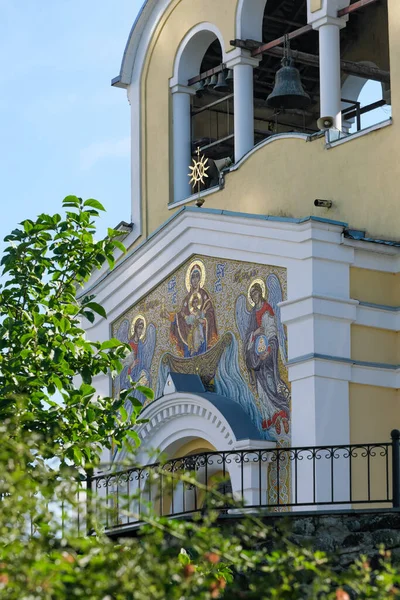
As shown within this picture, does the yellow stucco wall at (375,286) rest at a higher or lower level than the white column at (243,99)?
lower

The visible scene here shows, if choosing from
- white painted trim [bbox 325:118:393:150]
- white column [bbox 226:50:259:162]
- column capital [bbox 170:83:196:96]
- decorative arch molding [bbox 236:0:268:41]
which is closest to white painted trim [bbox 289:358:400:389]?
white painted trim [bbox 325:118:393:150]

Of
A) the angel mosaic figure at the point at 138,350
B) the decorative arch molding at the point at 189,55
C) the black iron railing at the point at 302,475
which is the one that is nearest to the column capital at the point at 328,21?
the decorative arch molding at the point at 189,55

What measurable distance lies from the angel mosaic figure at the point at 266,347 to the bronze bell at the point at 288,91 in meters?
3.10

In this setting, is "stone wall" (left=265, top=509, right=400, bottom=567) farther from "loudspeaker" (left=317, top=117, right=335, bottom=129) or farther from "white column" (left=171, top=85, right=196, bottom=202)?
"white column" (left=171, top=85, right=196, bottom=202)

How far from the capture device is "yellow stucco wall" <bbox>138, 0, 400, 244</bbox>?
16.1m

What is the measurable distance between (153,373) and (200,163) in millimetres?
3490

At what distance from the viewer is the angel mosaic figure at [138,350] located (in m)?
17.0

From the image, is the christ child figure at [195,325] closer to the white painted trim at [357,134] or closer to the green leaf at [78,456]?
the white painted trim at [357,134]

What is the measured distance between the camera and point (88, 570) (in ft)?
19.8

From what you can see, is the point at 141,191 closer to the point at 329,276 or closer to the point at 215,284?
the point at 215,284

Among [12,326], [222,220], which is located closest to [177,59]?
[222,220]

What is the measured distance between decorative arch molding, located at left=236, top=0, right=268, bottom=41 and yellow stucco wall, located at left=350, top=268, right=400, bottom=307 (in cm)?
495

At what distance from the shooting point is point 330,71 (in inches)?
690

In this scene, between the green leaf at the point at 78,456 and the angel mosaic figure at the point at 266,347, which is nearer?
the green leaf at the point at 78,456
